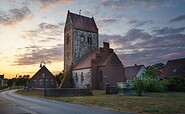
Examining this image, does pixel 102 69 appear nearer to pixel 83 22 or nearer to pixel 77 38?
pixel 77 38

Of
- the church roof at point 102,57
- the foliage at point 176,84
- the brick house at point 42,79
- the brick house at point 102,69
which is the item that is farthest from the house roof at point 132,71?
the foliage at point 176,84

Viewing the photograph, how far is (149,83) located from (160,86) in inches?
88.4

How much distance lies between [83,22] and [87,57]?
12049 mm

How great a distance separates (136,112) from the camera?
47.8ft

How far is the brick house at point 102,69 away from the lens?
171 feet

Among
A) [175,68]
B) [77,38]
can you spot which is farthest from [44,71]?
[175,68]

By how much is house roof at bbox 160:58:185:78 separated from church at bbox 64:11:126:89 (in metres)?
14.8

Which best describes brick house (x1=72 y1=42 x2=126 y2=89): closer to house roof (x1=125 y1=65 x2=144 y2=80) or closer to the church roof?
the church roof

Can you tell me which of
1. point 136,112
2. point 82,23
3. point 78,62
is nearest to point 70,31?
point 82,23

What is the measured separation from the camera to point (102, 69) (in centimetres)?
5291

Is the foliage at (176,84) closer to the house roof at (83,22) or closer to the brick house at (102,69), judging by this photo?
the brick house at (102,69)

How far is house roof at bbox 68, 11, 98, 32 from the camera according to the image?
66188 mm

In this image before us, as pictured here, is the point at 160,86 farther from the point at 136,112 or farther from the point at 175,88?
the point at 136,112

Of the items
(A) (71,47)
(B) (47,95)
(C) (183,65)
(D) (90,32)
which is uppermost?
(D) (90,32)
